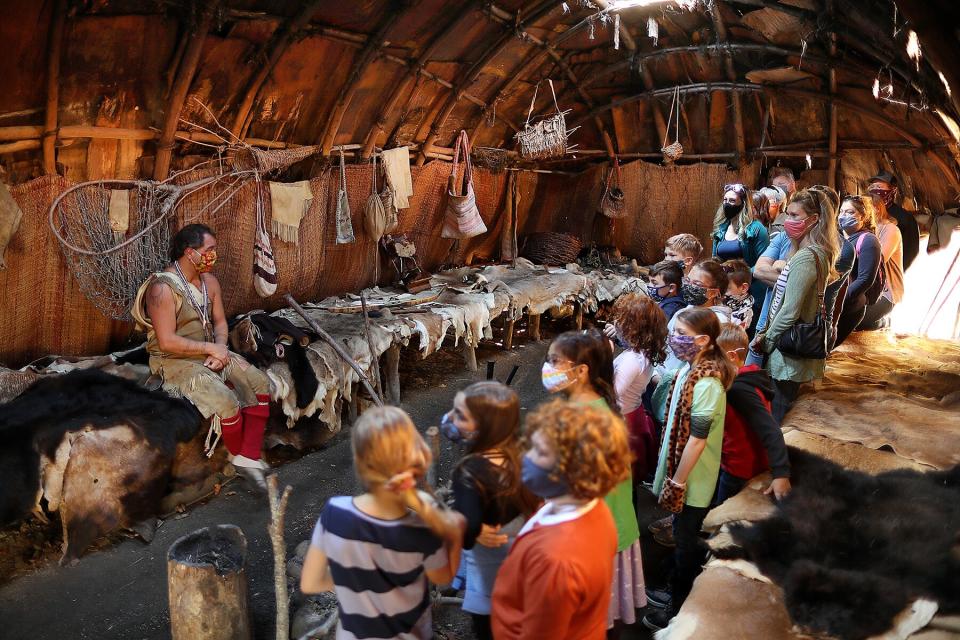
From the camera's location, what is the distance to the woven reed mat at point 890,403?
3.68 m

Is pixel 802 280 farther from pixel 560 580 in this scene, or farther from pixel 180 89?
pixel 180 89

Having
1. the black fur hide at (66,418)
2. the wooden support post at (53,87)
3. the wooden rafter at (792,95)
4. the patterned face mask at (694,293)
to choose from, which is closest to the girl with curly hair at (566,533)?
the patterned face mask at (694,293)

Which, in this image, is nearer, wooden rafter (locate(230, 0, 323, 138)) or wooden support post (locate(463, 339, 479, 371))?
wooden rafter (locate(230, 0, 323, 138))

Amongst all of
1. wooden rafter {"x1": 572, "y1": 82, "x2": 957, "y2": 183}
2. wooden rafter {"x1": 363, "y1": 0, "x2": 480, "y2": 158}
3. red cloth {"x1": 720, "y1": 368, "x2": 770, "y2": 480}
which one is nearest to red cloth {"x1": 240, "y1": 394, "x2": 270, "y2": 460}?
red cloth {"x1": 720, "y1": 368, "x2": 770, "y2": 480}

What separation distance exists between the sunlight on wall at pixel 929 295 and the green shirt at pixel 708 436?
5.44m

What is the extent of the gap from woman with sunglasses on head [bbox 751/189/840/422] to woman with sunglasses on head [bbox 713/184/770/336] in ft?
3.50

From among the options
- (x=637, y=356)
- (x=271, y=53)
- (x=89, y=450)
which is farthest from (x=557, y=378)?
(x=271, y=53)

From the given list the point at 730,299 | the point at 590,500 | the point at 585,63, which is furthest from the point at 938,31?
the point at 585,63

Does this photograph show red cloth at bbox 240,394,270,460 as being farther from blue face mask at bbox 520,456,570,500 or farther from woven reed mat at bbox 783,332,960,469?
woven reed mat at bbox 783,332,960,469

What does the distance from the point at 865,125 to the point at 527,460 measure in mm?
7626

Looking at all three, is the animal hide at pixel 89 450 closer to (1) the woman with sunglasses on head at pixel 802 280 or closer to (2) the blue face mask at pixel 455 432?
(2) the blue face mask at pixel 455 432

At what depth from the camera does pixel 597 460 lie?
68.8 inches

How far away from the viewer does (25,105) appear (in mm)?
4195

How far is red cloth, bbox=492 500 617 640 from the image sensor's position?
170 cm
